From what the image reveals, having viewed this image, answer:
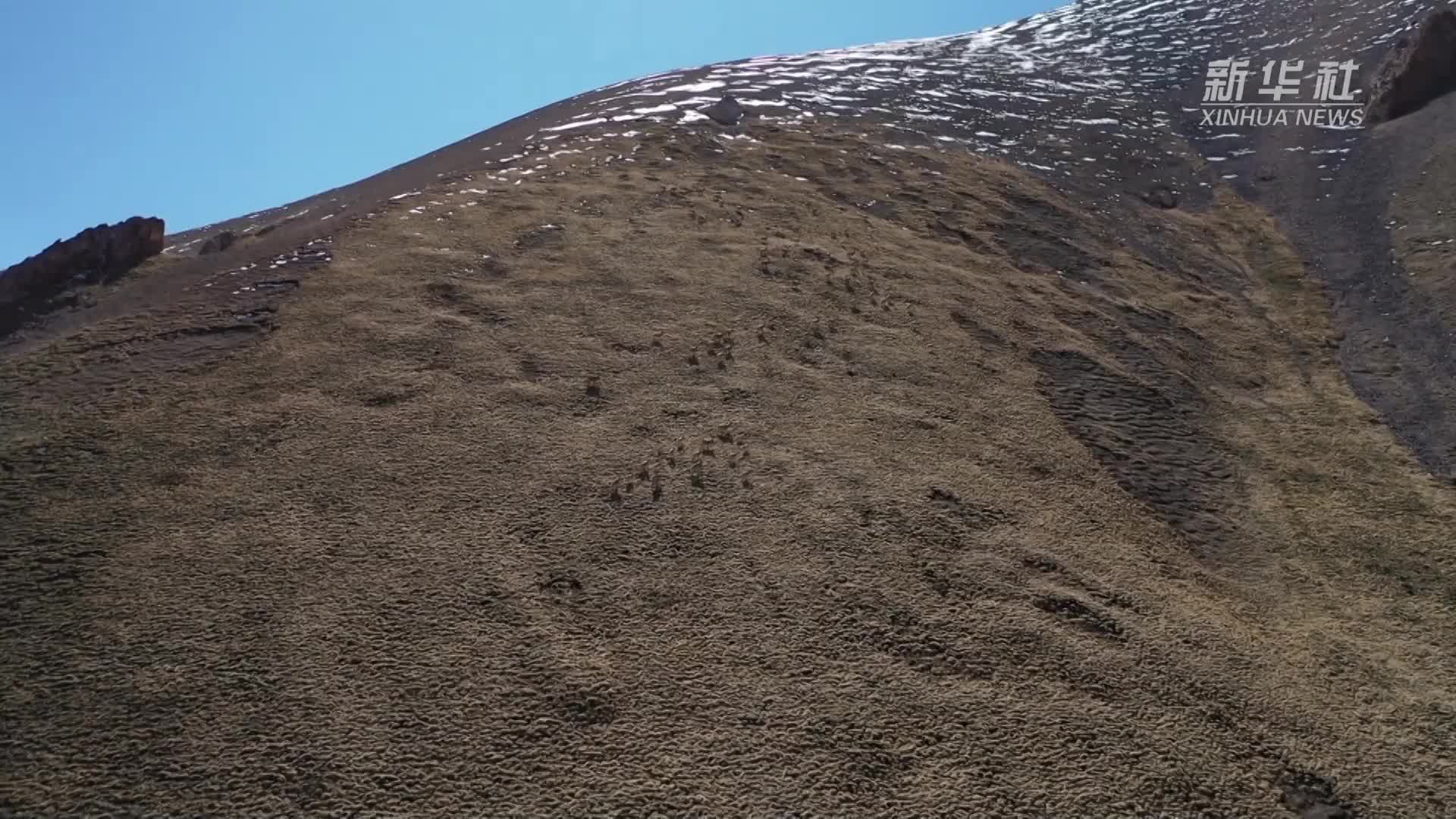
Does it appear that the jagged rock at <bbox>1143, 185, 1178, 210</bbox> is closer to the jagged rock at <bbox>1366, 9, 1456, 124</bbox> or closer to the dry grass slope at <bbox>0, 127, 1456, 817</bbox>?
the jagged rock at <bbox>1366, 9, 1456, 124</bbox>

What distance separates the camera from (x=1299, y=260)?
10156 mm

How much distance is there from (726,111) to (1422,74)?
9820 millimetres

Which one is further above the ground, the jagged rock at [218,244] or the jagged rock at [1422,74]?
the jagged rock at [1422,74]

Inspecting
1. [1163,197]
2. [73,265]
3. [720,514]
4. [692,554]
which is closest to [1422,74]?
[1163,197]

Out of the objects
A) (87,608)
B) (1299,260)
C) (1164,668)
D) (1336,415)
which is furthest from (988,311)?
(87,608)

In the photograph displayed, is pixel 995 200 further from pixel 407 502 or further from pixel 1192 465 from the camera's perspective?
pixel 407 502

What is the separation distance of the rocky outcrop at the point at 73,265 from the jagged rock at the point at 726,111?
6.49 meters

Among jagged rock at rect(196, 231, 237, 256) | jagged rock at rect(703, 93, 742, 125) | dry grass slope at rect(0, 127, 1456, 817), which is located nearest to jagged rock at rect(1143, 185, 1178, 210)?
dry grass slope at rect(0, 127, 1456, 817)

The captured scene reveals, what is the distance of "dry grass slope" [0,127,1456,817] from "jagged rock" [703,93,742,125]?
14.1ft

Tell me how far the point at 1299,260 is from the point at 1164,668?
26.1ft

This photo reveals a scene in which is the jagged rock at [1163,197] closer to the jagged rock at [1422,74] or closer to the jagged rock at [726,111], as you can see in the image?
the jagged rock at [1422,74]

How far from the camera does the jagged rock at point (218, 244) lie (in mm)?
7531

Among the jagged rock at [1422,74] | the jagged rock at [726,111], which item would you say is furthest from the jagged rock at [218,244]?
the jagged rock at [1422,74]

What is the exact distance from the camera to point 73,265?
712 centimetres
